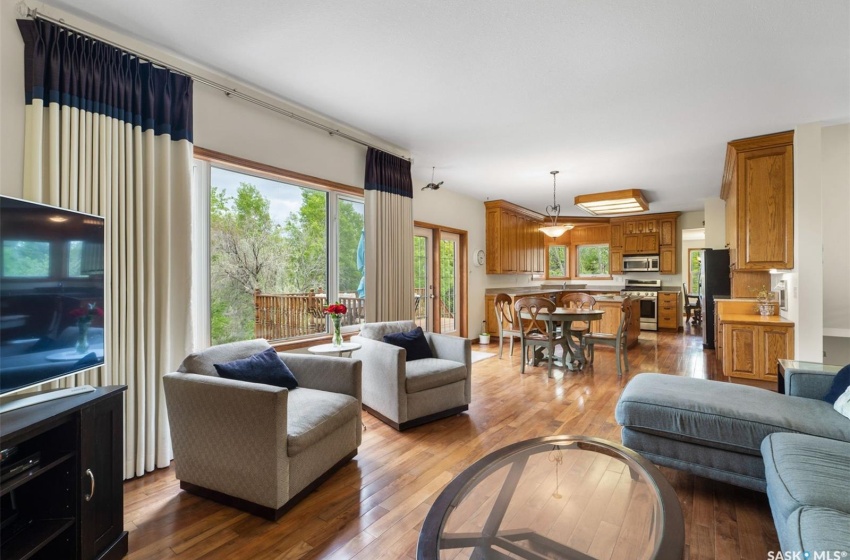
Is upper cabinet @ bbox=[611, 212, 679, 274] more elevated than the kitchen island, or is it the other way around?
upper cabinet @ bbox=[611, 212, 679, 274]

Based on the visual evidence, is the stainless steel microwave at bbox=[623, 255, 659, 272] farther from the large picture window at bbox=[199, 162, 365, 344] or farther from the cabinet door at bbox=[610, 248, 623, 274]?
the large picture window at bbox=[199, 162, 365, 344]

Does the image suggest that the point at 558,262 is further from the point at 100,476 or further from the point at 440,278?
the point at 100,476

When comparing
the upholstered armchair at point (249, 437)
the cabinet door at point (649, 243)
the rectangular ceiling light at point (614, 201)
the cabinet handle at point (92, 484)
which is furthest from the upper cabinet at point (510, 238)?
the cabinet handle at point (92, 484)

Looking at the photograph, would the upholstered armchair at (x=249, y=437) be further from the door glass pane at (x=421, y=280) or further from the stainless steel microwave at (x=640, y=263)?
the stainless steel microwave at (x=640, y=263)

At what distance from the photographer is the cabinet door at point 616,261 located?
29.0 ft

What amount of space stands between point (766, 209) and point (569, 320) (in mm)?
2260

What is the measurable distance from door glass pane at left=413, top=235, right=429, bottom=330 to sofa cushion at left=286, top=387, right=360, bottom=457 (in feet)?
11.1

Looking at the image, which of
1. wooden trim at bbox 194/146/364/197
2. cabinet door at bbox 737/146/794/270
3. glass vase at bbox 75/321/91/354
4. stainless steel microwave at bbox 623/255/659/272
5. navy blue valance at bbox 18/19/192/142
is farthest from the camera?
stainless steel microwave at bbox 623/255/659/272

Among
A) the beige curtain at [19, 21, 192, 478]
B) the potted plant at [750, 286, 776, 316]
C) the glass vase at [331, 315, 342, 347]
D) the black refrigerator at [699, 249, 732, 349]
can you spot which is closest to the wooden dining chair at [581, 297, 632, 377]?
the potted plant at [750, 286, 776, 316]

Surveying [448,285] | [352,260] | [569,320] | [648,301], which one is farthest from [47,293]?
[648,301]

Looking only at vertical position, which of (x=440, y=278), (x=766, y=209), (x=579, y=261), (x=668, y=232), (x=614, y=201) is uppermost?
(x=614, y=201)

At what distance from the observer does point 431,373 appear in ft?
10.3

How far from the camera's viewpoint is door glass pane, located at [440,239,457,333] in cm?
636

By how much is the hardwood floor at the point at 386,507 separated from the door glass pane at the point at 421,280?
266 centimetres
